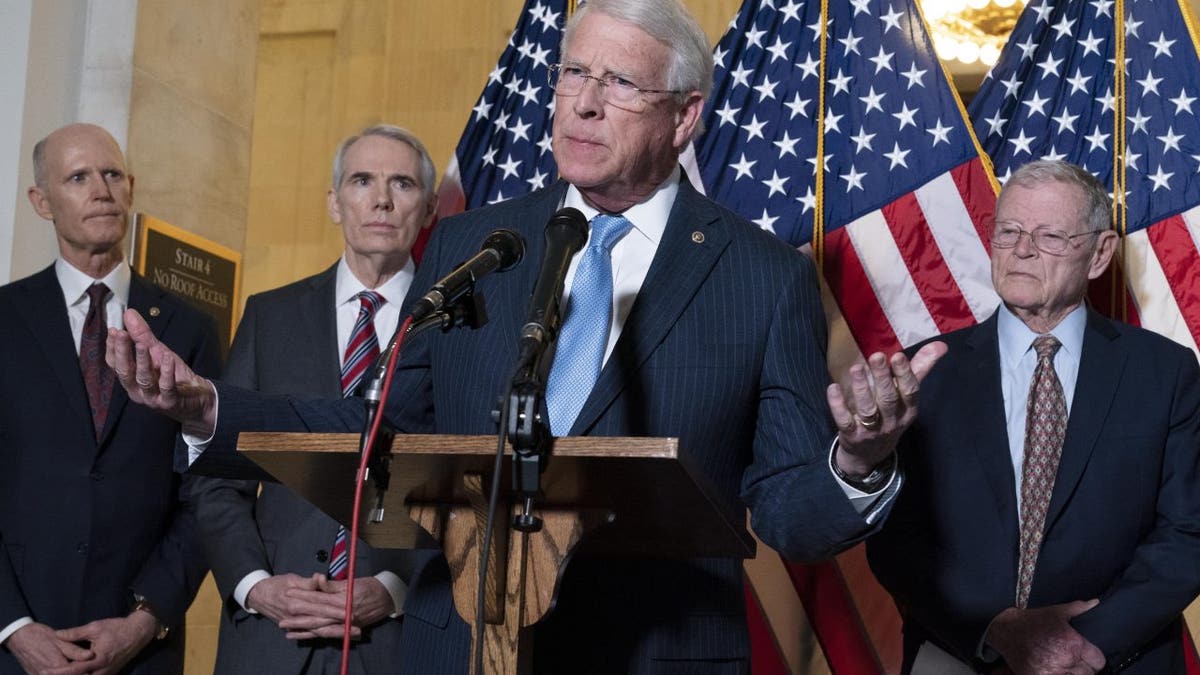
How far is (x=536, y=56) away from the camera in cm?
486

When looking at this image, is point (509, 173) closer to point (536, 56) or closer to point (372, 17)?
point (536, 56)

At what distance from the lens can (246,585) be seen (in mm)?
3318

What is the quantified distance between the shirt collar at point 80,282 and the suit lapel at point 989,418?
2112 mm

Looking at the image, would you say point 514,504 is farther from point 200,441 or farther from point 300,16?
point 300,16

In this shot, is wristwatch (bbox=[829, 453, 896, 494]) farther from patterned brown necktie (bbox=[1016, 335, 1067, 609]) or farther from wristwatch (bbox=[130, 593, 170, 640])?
A: wristwatch (bbox=[130, 593, 170, 640])

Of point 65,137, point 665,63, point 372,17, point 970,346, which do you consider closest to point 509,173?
point 65,137

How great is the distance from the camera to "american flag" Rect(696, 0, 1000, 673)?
4082 mm

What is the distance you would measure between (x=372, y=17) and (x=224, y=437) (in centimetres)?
726

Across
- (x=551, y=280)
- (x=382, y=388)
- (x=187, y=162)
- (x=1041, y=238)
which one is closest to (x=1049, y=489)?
(x=1041, y=238)

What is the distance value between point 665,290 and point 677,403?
0.55 feet

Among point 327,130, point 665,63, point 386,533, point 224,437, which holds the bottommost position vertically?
point 386,533

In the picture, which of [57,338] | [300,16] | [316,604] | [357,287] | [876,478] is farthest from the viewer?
[300,16]

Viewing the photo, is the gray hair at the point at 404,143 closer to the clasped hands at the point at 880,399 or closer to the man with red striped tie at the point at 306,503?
the man with red striped tie at the point at 306,503

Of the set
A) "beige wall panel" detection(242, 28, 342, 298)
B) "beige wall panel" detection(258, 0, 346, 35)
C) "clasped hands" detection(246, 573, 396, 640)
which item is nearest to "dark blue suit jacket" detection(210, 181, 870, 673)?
"clasped hands" detection(246, 573, 396, 640)
